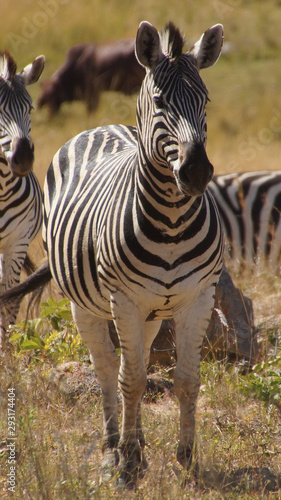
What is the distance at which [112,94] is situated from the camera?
17531mm

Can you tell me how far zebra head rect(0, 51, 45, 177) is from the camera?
498cm

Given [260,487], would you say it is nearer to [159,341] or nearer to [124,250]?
[124,250]

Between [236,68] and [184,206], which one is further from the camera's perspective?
[236,68]

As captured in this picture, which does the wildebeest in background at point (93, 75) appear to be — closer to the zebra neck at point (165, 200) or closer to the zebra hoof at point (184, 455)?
the zebra neck at point (165, 200)

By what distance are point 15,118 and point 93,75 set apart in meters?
12.7

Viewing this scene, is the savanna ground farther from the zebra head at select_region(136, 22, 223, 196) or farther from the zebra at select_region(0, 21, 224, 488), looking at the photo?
the zebra head at select_region(136, 22, 223, 196)

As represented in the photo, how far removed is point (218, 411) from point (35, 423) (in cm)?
120

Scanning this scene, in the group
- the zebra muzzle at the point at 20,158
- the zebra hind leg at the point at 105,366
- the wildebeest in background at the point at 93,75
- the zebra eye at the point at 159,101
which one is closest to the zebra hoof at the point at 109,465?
the zebra hind leg at the point at 105,366

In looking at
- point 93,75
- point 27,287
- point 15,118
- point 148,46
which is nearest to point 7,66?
point 15,118

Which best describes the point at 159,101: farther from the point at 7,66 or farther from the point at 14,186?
the point at 14,186

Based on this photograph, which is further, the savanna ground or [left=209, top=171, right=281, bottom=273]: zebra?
A: [left=209, top=171, right=281, bottom=273]: zebra

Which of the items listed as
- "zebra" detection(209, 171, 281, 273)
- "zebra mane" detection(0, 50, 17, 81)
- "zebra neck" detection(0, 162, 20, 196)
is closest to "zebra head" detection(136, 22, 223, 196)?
"zebra mane" detection(0, 50, 17, 81)

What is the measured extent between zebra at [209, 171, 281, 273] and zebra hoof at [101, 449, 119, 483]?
10.5 ft

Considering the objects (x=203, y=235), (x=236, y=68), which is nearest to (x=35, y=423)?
(x=203, y=235)
